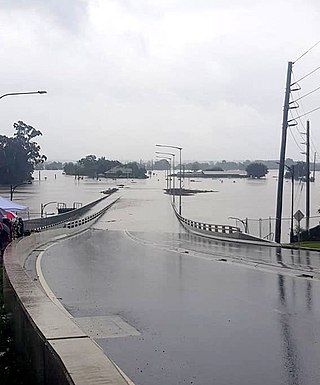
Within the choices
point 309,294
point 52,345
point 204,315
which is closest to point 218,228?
point 309,294

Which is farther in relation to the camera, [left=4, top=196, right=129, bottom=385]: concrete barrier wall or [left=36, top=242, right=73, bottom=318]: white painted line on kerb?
[left=36, top=242, right=73, bottom=318]: white painted line on kerb

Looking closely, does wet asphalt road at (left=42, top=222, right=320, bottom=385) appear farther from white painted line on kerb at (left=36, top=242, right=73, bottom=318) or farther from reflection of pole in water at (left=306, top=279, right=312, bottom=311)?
white painted line on kerb at (left=36, top=242, right=73, bottom=318)

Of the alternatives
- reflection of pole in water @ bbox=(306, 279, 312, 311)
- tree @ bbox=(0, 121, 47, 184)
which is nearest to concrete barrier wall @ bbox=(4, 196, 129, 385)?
reflection of pole in water @ bbox=(306, 279, 312, 311)

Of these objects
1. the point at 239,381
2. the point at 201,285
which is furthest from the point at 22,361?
the point at 201,285

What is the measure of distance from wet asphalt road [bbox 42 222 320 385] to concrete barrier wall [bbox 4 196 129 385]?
3.66 ft

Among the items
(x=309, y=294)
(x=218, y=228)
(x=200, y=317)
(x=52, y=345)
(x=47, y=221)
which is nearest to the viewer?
(x=52, y=345)

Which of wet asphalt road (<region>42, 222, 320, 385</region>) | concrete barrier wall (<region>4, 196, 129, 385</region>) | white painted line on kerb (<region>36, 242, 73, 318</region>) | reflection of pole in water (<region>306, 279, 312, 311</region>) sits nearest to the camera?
concrete barrier wall (<region>4, 196, 129, 385</region>)

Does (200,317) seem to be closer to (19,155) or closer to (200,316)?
(200,316)

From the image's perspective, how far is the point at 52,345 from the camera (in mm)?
6691

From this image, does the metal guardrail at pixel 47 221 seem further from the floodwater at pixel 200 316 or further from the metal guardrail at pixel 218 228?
the floodwater at pixel 200 316

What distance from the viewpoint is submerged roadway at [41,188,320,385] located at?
28.1 ft

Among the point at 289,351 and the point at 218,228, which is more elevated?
the point at 289,351

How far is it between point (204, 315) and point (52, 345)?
5.95 metres

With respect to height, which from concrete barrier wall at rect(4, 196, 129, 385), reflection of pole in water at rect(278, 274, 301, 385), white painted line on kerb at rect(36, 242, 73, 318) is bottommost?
white painted line on kerb at rect(36, 242, 73, 318)
